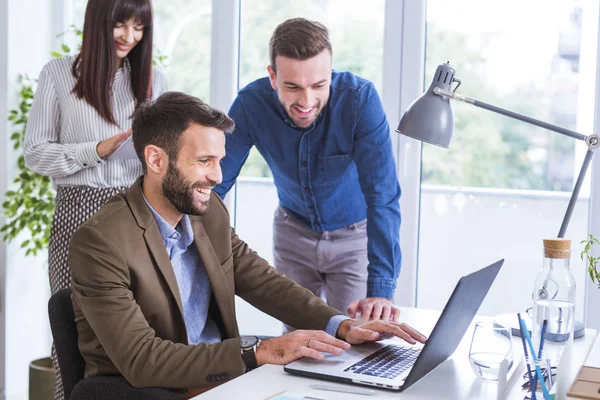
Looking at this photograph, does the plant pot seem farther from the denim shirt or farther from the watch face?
the watch face

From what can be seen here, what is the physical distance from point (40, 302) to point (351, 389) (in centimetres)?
270

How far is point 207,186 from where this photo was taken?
1.97m

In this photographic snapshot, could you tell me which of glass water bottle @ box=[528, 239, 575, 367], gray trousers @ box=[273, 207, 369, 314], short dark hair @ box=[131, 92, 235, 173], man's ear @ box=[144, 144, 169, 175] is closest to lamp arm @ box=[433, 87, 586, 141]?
glass water bottle @ box=[528, 239, 575, 367]

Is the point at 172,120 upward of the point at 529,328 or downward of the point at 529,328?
upward

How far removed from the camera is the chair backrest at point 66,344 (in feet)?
5.75

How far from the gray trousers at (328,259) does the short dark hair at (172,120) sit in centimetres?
71

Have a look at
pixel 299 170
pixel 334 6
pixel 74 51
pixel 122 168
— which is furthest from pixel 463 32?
pixel 74 51

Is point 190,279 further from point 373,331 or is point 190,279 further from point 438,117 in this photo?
point 438,117

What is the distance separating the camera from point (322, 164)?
246cm

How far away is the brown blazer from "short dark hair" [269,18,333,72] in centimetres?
48

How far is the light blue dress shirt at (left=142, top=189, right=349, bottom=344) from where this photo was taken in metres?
1.95

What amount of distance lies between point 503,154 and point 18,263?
2.23 m

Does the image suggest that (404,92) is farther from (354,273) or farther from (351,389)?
(351,389)

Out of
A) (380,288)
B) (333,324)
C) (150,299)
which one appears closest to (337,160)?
(380,288)
